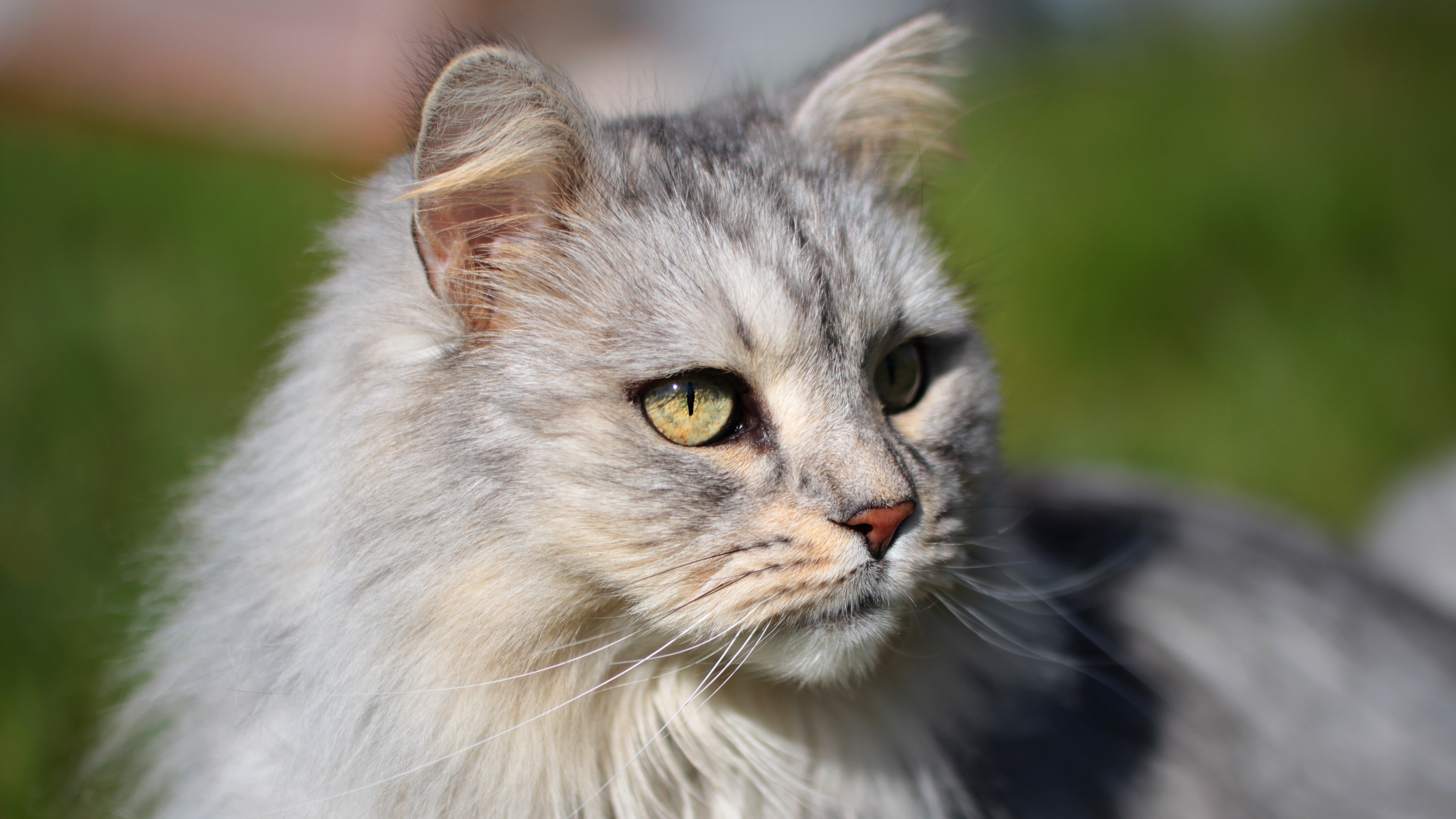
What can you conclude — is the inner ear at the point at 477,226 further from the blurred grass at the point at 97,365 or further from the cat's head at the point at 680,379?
A: the blurred grass at the point at 97,365

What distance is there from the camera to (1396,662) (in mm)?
2207

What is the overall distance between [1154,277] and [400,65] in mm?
4259

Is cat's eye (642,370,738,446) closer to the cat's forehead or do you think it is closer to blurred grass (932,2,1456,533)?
the cat's forehead

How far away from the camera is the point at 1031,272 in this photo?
5.10 metres

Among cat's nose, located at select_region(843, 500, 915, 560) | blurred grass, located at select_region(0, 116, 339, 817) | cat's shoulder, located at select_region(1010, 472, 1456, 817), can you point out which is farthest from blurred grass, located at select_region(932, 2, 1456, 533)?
blurred grass, located at select_region(0, 116, 339, 817)

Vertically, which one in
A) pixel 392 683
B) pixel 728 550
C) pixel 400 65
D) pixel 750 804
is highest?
pixel 400 65

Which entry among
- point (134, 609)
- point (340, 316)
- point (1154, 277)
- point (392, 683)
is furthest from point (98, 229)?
point (1154, 277)

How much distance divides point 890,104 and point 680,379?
972 mm

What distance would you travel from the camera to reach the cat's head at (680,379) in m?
1.24

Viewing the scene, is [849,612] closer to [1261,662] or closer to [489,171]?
[489,171]

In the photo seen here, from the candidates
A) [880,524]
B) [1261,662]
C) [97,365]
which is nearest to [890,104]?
[880,524]

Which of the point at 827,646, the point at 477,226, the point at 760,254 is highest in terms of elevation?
the point at 477,226

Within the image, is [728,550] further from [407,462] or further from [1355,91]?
[1355,91]

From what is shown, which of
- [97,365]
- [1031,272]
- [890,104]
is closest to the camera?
[890,104]
